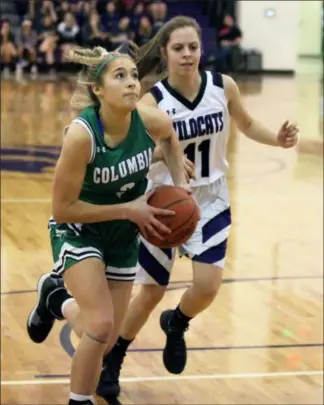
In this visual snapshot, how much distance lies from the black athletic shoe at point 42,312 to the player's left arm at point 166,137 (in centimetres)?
84

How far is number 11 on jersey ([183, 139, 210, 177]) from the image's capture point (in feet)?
14.9

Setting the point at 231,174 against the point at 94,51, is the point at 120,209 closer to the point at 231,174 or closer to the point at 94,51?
the point at 94,51

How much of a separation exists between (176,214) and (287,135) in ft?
3.29

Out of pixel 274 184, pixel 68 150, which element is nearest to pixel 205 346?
pixel 68 150

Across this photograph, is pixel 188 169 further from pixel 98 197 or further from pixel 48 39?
pixel 48 39

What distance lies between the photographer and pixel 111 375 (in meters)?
4.75

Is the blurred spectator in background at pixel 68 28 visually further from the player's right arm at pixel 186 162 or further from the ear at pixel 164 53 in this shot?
the player's right arm at pixel 186 162

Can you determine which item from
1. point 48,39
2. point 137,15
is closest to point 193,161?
point 48,39

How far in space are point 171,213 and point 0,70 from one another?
18.5 metres

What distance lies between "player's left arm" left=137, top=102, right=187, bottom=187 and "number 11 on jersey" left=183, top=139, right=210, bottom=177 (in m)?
0.35

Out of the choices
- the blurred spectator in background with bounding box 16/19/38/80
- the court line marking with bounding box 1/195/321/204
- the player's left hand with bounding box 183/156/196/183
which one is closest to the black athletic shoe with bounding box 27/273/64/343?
the player's left hand with bounding box 183/156/196/183

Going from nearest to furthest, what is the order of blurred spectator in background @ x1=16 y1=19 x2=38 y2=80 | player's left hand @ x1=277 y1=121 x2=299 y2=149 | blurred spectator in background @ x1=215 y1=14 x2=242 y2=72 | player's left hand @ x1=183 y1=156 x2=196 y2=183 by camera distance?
player's left hand @ x1=183 y1=156 x2=196 y2=183 → player's left hand @ x1=277 y1=121 x2=299 y2=149 → blurred spectator in background @ x1=16 y1=19 x2=38 y2=80 → blurred spectator in background @ x1=215 y1=14 x2=242 y2=72

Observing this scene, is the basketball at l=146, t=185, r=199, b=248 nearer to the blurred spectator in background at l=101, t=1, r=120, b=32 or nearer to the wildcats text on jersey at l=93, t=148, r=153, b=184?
the wildcats text on jersey at l=93, t=148, r=153, b=184

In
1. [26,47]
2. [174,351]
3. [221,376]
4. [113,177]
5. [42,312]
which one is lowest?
[221,376]
